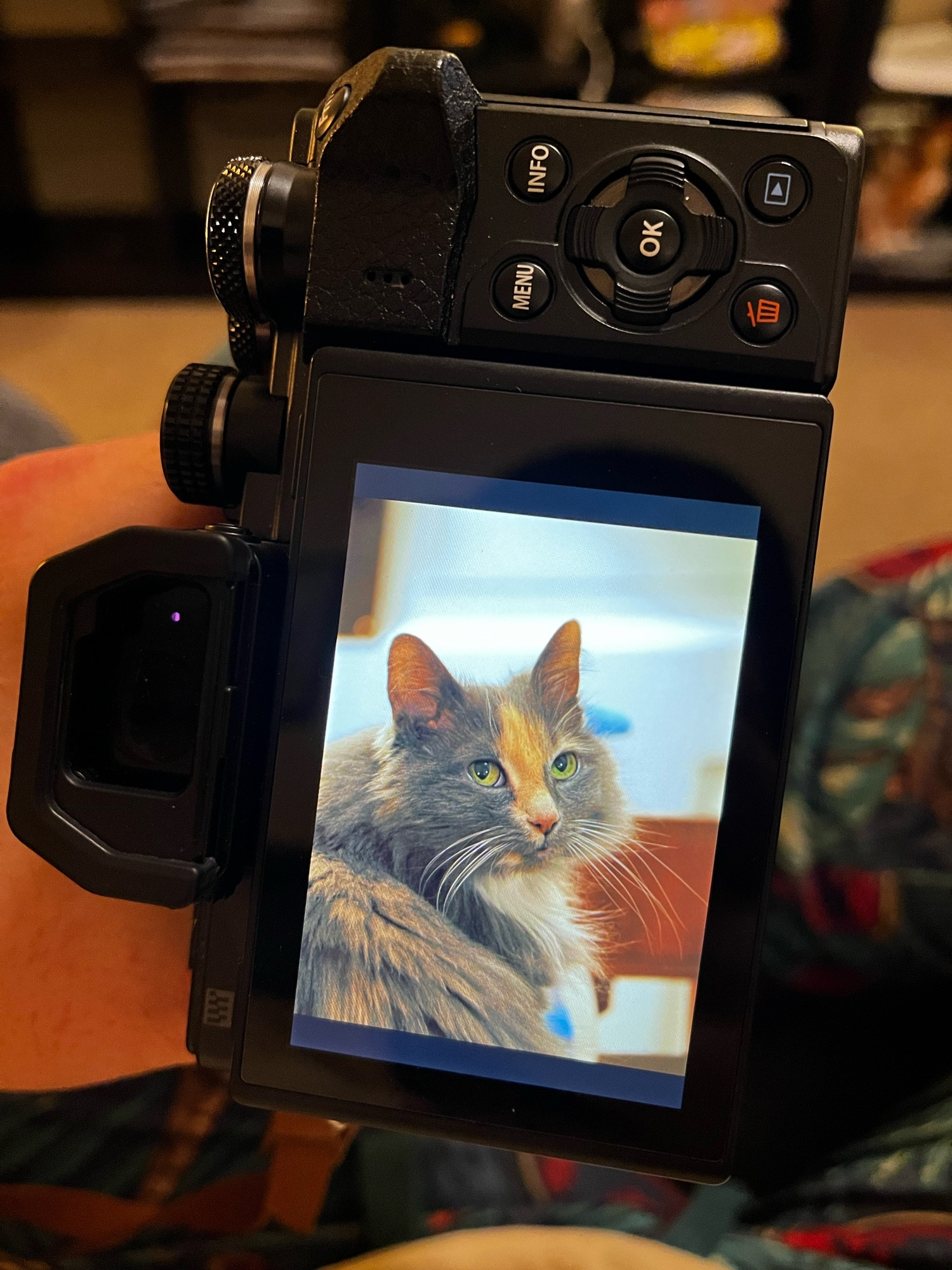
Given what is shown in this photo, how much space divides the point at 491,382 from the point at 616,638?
13cm

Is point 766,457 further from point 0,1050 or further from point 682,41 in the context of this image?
point 682,41

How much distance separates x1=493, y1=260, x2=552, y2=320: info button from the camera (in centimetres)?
43

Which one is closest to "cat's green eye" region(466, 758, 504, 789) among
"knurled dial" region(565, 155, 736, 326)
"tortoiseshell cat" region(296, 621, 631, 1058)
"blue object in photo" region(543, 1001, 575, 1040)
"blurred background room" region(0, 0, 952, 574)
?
"tortoiseshell cat" region(296, 621, 631, 1058)

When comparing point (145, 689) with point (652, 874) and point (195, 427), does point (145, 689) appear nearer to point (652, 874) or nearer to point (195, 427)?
point (195, 427)

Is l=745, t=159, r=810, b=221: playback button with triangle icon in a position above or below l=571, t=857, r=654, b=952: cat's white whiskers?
above

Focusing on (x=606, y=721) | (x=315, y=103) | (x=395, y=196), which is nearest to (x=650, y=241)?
(x=395, y=196)

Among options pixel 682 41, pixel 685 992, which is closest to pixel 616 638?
pixel 685 992

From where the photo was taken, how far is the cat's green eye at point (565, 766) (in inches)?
17.4

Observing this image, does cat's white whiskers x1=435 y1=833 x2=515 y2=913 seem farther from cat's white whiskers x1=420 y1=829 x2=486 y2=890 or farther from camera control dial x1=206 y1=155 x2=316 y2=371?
camera control dial x1=206 y1=155 x2=316 y2=371

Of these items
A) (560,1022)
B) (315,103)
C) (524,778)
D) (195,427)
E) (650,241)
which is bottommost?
(560,1022)

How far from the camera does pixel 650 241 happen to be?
42 cm

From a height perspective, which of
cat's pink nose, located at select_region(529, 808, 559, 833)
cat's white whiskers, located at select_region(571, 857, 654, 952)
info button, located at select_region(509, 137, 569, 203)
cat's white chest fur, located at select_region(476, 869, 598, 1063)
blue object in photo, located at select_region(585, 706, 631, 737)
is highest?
info button, located at select_region(509, 137, 569, 203)

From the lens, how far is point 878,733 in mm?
870

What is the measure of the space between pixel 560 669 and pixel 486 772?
6 cm
